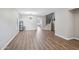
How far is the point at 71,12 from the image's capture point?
4.73 m

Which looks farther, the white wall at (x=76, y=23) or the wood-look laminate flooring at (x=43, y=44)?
the white wall at (x=76, y=23)

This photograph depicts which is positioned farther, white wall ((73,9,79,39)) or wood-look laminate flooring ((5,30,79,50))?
white wall ((73,9,79,39))

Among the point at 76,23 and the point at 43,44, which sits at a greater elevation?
the point at 76,23

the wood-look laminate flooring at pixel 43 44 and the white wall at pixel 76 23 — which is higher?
the white wall at pixel 76 23

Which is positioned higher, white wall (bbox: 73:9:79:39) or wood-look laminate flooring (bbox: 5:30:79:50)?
white wall (bbox: 73:9:79:39)

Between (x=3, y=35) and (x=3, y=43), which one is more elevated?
(x=3, y=35)

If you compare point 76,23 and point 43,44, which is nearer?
point 43,44
